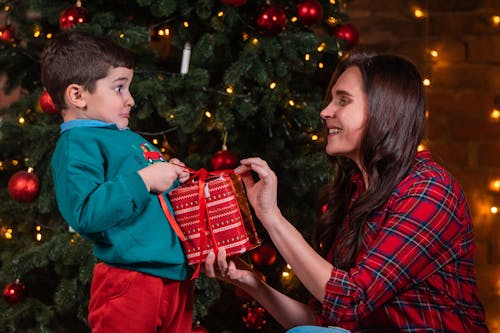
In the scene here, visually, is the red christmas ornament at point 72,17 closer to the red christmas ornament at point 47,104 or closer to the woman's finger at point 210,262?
the red christmas ornament at point 47,104

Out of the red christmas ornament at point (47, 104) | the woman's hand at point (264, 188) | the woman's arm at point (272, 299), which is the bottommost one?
the woman's arm at point (272, 299)

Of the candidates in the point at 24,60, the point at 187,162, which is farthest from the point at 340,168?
the point at 24,60

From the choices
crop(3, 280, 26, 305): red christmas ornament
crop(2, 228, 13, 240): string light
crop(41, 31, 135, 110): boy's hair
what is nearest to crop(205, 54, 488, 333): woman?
crop(41, 31, 135, 110): boy's hair

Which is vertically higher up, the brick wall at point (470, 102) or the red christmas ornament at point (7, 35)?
the red christmas ornament at point (7, 35)

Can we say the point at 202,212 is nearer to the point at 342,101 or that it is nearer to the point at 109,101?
the point at 109,101

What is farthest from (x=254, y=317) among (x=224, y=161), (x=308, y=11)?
(x=308, y=11)

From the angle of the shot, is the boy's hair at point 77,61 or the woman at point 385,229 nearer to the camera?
the woman at point 385,229

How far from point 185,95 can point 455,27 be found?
173 centimetres

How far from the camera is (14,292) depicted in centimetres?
262

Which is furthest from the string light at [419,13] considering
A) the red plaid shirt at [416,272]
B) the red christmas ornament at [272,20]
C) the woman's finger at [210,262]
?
the woman's finger at [210,262]

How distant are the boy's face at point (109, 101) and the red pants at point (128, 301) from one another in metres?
0.38

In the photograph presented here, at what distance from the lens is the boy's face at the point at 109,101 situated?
1687 millimetres

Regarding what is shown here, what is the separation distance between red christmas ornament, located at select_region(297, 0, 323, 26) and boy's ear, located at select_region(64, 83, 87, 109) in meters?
1.10

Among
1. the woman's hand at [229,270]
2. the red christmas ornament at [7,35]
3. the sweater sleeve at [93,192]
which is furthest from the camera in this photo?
the red christmas ornament at [7,35]
